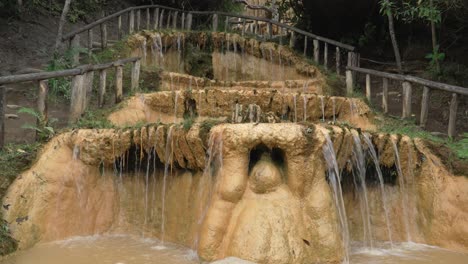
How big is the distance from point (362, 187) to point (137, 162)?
3.49 metres

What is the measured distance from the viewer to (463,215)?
282 inches

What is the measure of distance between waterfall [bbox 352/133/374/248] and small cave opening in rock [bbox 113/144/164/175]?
288 cm

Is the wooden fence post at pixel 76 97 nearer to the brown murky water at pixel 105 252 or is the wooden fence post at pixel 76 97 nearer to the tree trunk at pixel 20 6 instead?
the brown murky water at pixel 105 252

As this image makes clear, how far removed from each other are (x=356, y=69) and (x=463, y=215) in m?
5.18

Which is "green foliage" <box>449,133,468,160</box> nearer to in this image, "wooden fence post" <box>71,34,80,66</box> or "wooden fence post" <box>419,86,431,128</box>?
"wooden fence post" <box>419,86,431,128</box>

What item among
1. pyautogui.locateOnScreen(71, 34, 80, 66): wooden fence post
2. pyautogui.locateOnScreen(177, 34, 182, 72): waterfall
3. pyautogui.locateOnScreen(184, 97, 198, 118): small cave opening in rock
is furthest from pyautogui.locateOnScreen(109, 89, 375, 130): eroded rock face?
pyautogui.locateOnScreen(177, 34, 182, 72): waterfall

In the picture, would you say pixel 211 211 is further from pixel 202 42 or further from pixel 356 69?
pixel 202 42

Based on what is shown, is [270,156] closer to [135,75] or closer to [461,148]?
[461,148]

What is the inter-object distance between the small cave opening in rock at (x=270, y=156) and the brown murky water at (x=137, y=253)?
4.33 ft

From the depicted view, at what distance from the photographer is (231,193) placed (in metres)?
6.12

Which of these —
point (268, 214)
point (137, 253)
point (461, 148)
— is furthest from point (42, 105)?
point (461, 148)

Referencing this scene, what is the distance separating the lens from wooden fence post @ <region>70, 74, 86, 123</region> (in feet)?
27.3

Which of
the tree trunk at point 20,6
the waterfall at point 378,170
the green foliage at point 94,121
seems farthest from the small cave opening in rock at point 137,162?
the tree trunk at point 20,6

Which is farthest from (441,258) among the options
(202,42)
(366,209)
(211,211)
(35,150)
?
(202,42)
